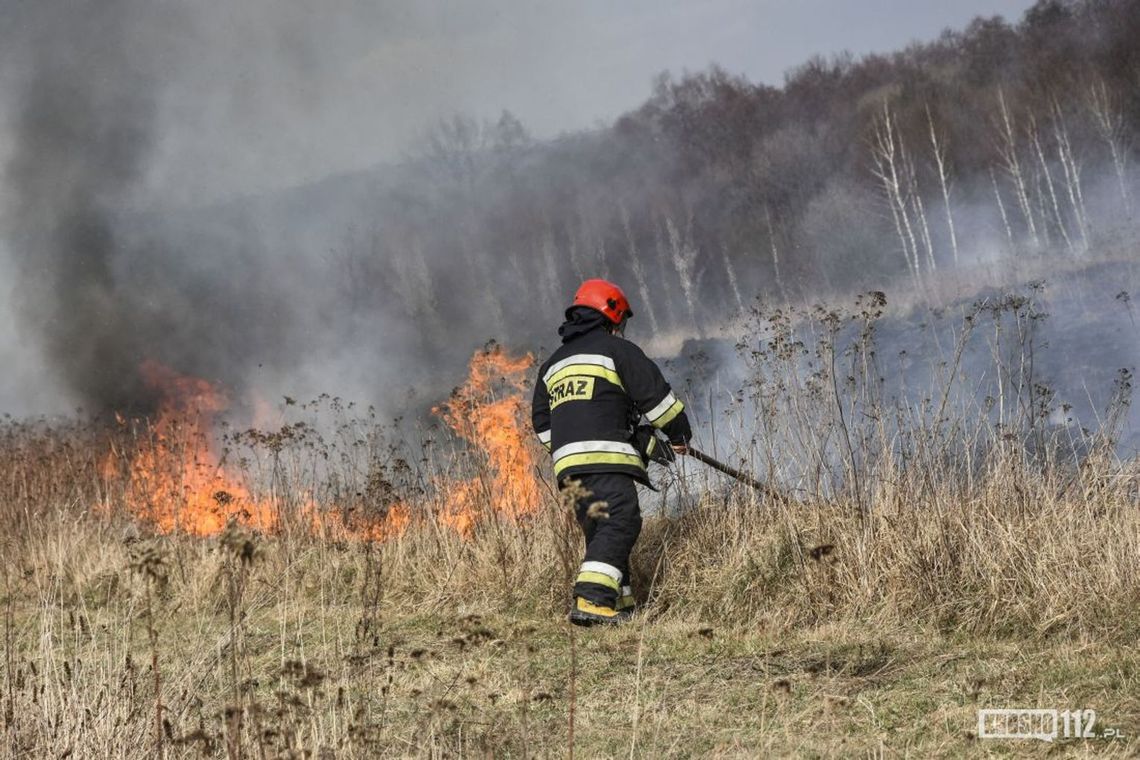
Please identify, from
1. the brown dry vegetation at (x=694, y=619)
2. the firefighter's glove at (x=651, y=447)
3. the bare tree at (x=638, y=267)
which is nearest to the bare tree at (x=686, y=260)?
the bare tree at (x=638, y=267)

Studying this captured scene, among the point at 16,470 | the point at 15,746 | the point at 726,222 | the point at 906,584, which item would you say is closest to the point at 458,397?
the point at 906,584

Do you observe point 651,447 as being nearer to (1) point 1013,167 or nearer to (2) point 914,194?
(1) point 1013,167

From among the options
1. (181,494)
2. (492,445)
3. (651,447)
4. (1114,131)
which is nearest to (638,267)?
(1114,131)

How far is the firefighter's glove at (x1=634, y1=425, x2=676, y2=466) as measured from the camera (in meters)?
5.76

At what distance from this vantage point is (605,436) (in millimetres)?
5621

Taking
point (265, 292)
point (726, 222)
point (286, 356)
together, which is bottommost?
point (286, 356)

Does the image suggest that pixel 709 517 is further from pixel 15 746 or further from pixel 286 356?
pixel 286 356

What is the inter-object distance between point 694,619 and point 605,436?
112 centimetres

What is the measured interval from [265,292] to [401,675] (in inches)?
895

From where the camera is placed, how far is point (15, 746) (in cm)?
348

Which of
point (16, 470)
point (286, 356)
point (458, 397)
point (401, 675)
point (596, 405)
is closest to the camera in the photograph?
point (401, 675)

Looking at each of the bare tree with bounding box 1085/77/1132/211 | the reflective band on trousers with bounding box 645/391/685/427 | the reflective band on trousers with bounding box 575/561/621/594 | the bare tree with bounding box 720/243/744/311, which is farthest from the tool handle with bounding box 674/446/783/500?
the bare tree with bounding box 1085/77/1132/211

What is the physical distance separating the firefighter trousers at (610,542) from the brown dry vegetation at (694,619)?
0.24m

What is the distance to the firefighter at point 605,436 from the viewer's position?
5.48m
